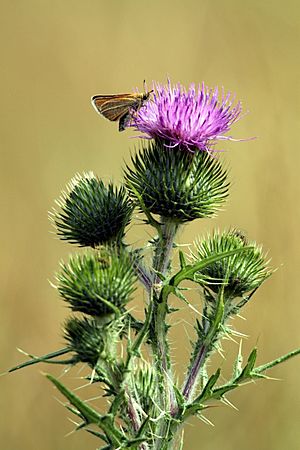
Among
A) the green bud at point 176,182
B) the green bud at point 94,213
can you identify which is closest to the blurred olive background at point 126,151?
the green bud at point 94,213

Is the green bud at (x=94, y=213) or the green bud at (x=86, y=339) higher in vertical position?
the green bud at (x=94, y=213)

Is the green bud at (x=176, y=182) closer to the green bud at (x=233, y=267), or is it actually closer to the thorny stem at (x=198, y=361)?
the green bud at (x=233, y=267)

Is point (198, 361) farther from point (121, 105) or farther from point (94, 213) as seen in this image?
point (121, 105)

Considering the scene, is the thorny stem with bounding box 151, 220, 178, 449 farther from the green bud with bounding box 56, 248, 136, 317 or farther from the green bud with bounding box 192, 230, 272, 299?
the green bud with bounding box 192, 230, 272, 299

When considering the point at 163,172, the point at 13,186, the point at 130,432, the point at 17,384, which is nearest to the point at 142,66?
the point at 13,186

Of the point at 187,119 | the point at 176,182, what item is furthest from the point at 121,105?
the point at 176,182

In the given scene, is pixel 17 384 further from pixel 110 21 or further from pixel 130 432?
pixel 110 21

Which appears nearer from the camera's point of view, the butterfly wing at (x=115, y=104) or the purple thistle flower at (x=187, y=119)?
the purple thistle flower at (x=187, y=119)
